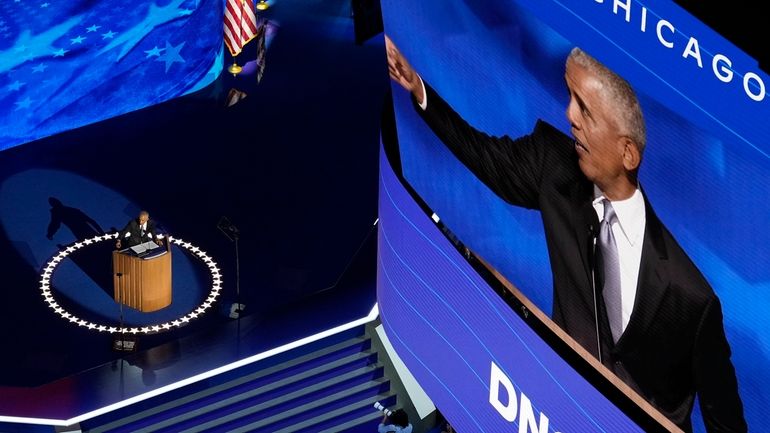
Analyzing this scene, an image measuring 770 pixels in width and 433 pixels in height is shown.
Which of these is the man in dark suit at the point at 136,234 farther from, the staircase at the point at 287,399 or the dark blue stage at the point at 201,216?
the staircase at the point at 287,399

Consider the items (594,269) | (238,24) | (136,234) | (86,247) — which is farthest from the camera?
(238,24)

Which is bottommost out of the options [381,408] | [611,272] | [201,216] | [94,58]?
[611,272]

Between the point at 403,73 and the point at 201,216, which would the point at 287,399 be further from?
the point at 403,73

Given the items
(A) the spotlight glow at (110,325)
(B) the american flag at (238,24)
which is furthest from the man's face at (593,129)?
(B) the american flag at (238,24)

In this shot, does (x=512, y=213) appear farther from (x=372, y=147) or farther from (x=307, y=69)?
(x=307, y=69)

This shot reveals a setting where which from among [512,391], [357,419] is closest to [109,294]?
[357,419]

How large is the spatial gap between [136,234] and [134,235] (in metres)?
0.03

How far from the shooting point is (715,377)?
33.9ft

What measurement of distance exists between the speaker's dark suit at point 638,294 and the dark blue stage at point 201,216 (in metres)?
10.2

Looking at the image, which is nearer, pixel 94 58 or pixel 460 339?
pixel 460 339

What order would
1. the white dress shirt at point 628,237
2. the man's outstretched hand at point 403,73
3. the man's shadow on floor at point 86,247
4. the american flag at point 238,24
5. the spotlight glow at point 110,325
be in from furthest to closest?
the american flag at point 238,24 < the man's shadow on floor at point 86,247 < the spotlight glow at point 110,325 < the man's outstretched hand at point 403,73 < the white dress shirt at point 628,237

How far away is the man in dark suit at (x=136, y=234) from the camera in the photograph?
21.6 m

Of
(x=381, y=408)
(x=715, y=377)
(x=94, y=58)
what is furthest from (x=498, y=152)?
(x=94, y=58)

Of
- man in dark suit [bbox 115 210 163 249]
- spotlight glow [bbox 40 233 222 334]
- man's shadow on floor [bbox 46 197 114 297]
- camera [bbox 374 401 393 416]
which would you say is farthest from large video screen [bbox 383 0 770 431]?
man's shadow on floor [bbox 46 197 114 297]
